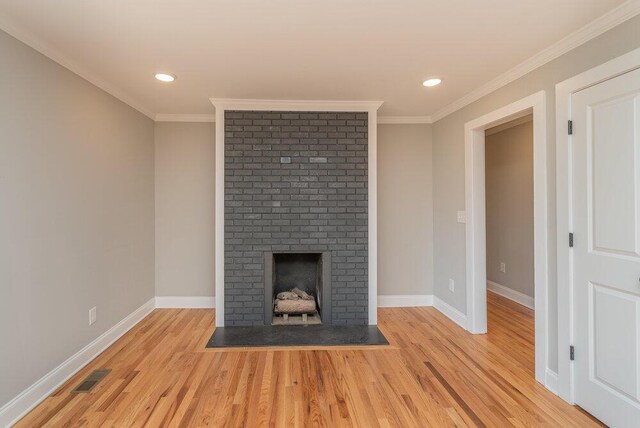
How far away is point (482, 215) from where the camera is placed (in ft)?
10.6

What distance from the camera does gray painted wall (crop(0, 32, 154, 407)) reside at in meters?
1.93

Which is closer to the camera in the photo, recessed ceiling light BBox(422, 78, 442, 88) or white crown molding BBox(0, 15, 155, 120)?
white crown molding BBox(0, 15, 155, 120)

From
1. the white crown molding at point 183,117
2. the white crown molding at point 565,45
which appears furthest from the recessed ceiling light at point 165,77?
the white crown molding at point 565,45

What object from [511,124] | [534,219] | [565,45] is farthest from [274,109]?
[511,124]

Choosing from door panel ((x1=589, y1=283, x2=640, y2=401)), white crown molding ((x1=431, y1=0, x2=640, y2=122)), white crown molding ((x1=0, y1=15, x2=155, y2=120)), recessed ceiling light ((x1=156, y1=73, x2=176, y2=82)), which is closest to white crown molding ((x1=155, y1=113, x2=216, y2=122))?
white crown molding ((x1=0, y1=15, x2=155, y2=120))

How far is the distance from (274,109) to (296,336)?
229cm

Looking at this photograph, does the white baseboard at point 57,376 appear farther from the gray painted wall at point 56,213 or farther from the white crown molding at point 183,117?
the white crown molding at point 183,117

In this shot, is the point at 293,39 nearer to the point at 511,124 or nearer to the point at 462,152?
the point at 462,152

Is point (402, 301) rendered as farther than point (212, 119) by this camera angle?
Yes

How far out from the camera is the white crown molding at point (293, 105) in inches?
132

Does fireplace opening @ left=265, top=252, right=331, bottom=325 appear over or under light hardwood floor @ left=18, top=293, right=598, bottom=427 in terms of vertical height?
over

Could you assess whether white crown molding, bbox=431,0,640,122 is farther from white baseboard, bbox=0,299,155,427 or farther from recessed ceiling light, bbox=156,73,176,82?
white baseboard, bbox=0,299,155,427

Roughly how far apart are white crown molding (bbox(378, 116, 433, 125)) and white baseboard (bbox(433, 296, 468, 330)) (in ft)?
7.15

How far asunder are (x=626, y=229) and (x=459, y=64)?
1.56 metres
